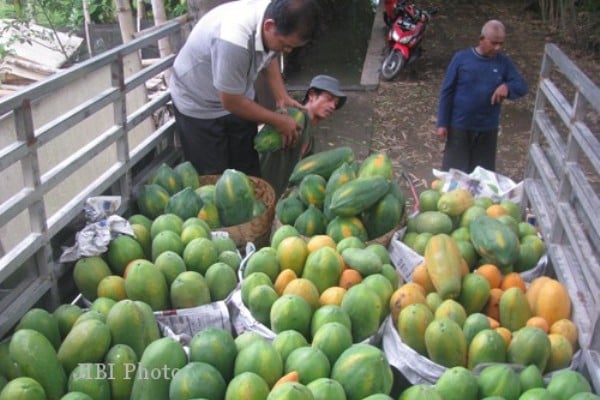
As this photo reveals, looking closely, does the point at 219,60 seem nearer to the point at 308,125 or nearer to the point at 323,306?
the point at 308,125

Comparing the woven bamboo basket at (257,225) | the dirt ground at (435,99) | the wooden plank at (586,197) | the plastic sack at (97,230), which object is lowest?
the dirt ground at (435,99)

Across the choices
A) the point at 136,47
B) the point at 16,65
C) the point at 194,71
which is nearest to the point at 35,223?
the point at 136,47

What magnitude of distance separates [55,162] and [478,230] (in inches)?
78.2

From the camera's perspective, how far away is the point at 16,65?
23.3 feet

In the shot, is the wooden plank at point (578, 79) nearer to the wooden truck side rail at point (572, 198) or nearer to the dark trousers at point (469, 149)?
the wooden truck side rail at point (572, 198)

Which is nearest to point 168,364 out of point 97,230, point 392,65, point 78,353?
point 78,353

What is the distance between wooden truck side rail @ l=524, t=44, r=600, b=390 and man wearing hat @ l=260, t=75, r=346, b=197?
45.8 inches

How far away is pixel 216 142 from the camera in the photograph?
374cm

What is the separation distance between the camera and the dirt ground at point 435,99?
6.54 metres

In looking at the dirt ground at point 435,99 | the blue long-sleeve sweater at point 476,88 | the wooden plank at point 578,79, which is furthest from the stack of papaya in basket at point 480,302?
the dirt ground at point 435,99

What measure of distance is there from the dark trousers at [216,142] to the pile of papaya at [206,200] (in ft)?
1.43

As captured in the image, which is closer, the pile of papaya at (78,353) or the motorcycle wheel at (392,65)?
the pile of papaya at (78,353)

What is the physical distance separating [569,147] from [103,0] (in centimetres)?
913

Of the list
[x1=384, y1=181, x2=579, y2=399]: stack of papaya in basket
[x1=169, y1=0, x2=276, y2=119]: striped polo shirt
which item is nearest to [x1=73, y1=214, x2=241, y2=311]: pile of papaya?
[x1=384, y1=181, x2=579, y2=399]: stack of papaya in basket
